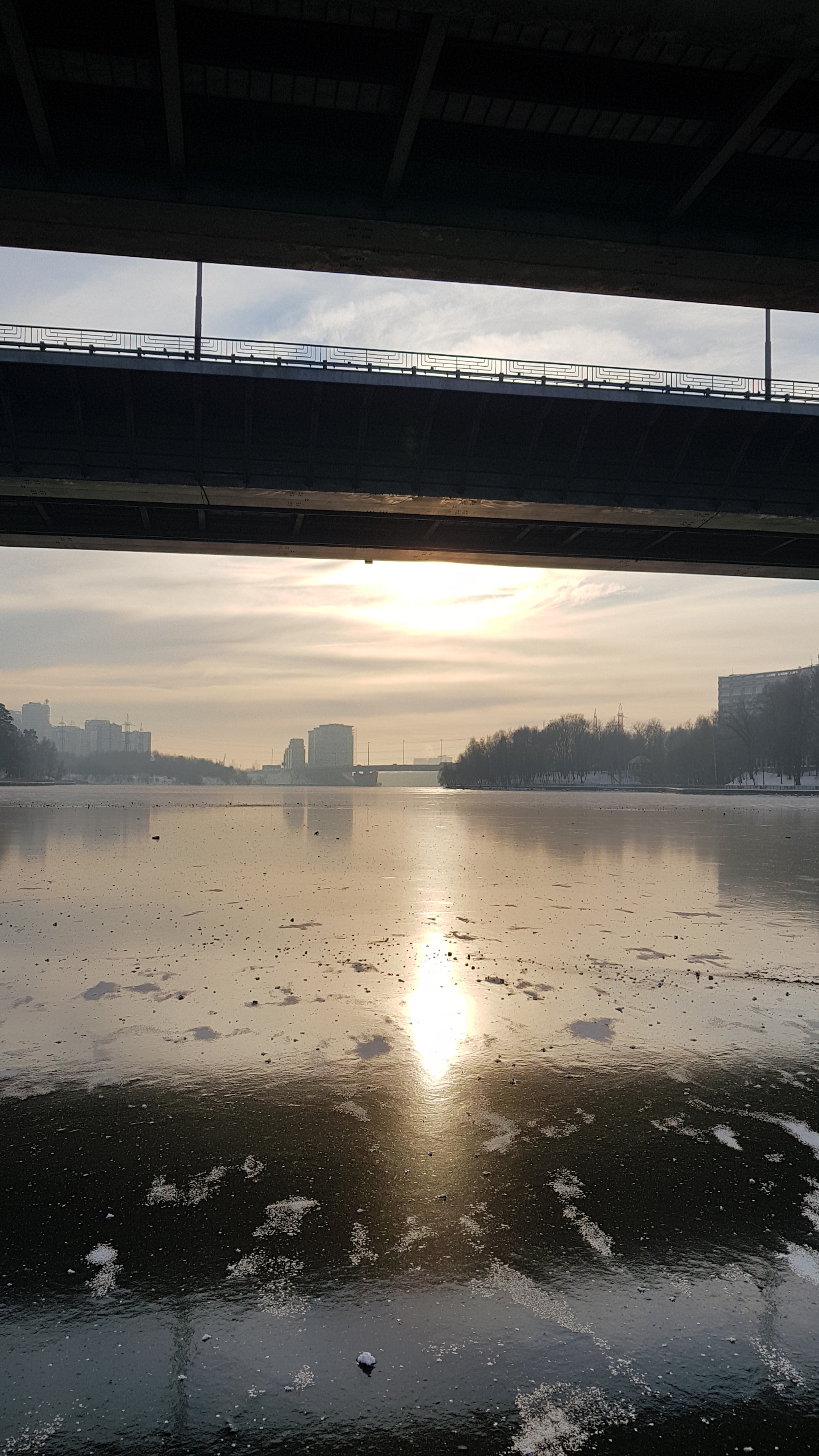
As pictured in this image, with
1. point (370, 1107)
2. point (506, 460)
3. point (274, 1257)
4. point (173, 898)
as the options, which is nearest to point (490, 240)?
point (370, 1107)

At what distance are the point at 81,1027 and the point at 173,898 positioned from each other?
898 cm

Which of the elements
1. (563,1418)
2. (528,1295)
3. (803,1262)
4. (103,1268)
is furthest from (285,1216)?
(803,1262)

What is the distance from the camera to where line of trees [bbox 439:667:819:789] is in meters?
118

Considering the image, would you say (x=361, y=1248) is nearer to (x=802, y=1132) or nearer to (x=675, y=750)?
(x=802, y=1132)

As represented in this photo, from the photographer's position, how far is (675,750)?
158625 mm

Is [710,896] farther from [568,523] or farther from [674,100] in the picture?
[674,100]

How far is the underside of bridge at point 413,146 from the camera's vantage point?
6953mm

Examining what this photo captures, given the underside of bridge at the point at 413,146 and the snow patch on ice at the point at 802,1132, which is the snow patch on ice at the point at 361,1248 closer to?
the snow patch on ice at the point at 802,1132

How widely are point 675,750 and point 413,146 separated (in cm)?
15881

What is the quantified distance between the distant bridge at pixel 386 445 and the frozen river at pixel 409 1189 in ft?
29.9

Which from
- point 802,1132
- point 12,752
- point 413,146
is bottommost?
point 802,1132

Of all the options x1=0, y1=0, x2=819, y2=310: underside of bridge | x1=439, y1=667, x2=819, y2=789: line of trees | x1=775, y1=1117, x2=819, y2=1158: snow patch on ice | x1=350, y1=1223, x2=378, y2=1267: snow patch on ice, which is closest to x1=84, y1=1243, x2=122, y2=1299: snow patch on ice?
x1=350, y1=1223, x2=378, y2=1267: snow patch on ice

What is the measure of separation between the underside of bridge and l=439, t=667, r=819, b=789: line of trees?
116m

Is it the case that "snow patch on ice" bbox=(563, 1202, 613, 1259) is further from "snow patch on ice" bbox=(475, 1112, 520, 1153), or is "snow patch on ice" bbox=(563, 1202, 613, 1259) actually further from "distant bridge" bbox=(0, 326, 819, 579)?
"distant bridge" bbox=(0, 326, 819, 579)
